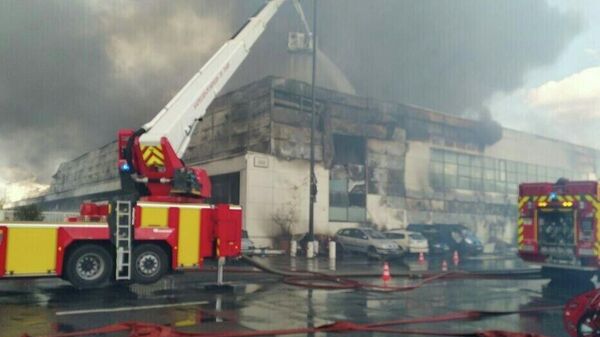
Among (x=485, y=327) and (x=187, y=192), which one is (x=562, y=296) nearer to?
(x=485, y=327)

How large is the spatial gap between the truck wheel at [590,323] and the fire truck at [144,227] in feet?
25.7

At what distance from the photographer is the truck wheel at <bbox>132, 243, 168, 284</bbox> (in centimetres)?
1153

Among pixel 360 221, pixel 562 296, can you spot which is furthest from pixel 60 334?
pixel 360 221

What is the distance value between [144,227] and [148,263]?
753mm

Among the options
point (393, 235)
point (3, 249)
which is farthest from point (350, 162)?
point (3, 249)

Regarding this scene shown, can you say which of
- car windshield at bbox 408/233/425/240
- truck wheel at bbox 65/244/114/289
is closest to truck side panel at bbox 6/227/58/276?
truck wheel at bbox 65/244/114/289

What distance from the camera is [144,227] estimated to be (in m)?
11.5

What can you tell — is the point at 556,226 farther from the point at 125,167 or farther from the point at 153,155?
the point at 125,167

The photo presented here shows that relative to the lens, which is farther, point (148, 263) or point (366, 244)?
point (366, 244)

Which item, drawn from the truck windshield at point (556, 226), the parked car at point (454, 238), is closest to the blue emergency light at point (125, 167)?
the truck windshield at point (556, 226)

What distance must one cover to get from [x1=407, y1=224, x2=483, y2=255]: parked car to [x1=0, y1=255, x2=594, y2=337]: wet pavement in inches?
619

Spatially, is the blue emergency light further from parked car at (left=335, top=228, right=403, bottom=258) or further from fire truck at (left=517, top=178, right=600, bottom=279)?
parked car at (left=335, top=228, right=403, bottom=258)

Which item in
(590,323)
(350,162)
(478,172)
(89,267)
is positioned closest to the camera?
(590,323)

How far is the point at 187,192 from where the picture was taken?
12.3 meters
